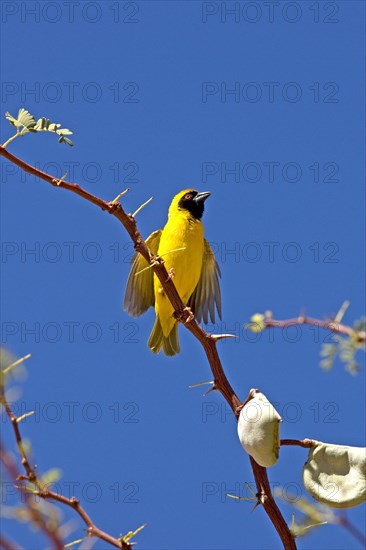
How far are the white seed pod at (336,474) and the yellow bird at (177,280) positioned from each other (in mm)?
3792

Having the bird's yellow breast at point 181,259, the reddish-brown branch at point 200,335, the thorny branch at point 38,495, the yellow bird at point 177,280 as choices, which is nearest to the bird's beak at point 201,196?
the yellow bird at point 177,280

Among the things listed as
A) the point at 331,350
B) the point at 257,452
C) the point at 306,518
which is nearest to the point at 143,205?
the point at 257,452

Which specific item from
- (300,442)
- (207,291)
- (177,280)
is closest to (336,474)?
(300,442)

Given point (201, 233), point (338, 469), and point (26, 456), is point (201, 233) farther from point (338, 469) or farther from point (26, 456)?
point (26, 456)

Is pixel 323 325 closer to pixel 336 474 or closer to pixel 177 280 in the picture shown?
pixel 336 474

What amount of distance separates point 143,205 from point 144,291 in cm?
390

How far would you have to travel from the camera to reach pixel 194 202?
6.86 meters

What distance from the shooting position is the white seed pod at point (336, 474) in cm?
206

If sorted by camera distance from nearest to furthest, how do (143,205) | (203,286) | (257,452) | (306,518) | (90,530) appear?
(90,530) < (306,518) < (257,452) < (143,205) < (203,286)

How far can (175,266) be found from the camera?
5984 mm

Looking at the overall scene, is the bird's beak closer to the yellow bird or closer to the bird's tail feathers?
the yellow bird

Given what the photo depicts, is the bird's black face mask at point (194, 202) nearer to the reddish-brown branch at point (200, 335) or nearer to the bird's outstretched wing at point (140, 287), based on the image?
the bird's outstretched wing at point (140, 287)

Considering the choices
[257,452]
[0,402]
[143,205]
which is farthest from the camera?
[143,205]

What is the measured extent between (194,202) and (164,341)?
132 cm
